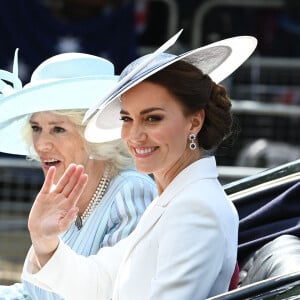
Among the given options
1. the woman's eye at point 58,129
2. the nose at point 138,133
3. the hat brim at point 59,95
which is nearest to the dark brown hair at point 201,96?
the nose at point 138,133

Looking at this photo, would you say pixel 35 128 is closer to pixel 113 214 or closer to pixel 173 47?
pixel 113 214

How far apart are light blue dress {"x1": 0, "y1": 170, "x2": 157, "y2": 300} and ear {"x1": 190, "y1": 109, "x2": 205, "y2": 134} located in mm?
691

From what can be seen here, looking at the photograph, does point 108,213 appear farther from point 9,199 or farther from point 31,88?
point 9,199

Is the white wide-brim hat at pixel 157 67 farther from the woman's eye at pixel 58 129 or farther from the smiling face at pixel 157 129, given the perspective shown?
the woman's eye at pixel 58 129

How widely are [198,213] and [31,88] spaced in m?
1.13

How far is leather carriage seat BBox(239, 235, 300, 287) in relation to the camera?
3391mm

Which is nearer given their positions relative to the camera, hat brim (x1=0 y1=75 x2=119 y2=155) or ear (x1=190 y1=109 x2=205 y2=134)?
ear (x1=190 y1=109 x2=205 y2=134)

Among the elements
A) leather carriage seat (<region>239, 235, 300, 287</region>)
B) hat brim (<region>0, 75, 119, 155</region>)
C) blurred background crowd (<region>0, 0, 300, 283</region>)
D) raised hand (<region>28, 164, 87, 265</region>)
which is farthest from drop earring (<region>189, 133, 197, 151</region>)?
blurred background crowd (<region>0, 0, 300, 283</region>)

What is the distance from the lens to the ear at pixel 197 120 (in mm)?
3248

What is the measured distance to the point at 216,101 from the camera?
10.8 feet

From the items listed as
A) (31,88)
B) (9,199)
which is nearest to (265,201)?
(31,88)

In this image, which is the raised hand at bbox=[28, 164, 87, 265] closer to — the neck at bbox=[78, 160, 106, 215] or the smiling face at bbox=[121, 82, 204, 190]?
the smiling face at bbox=[121, 82, 204, 190]

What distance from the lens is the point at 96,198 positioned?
13.3ft

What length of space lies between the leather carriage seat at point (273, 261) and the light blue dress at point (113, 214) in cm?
39
